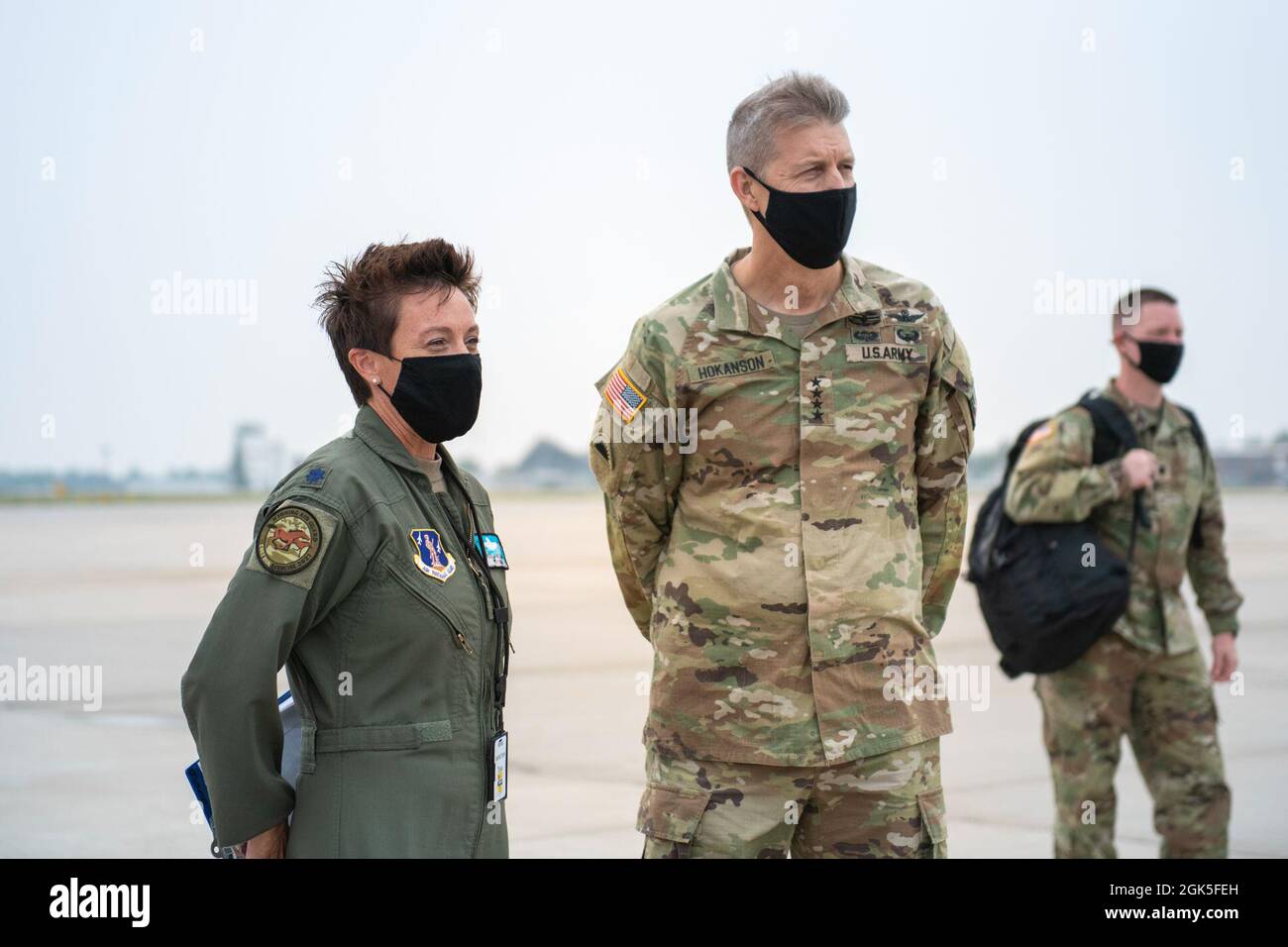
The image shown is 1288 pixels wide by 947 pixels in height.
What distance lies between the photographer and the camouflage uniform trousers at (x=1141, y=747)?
525cm

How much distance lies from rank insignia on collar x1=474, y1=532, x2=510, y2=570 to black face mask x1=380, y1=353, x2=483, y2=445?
0.70ft

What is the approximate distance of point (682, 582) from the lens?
3285mm

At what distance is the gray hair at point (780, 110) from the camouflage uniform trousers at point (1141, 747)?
2.69 m

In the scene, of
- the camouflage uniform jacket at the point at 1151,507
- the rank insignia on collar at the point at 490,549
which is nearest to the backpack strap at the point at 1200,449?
the camouflage uniform jacket at the point at 1151,507

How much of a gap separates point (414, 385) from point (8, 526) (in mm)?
32882

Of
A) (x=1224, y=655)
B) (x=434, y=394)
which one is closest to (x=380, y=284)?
(x=434, y=394)

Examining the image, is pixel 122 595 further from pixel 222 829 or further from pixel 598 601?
pixel 222 829

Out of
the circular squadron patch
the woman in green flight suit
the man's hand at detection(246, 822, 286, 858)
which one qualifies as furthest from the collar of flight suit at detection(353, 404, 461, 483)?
the man's hand at detection(246, 822, 286, 858)

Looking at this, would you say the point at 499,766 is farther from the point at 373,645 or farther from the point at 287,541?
the point at 287,541

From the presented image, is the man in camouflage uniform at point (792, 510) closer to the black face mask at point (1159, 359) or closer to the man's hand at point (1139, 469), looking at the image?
the man's hand at point (1139, 469)

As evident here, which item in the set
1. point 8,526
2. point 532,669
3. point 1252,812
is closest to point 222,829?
point 1252,812

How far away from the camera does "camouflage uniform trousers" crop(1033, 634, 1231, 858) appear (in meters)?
5.25

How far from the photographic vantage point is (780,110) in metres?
3.30

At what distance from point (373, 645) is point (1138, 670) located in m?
3.36
